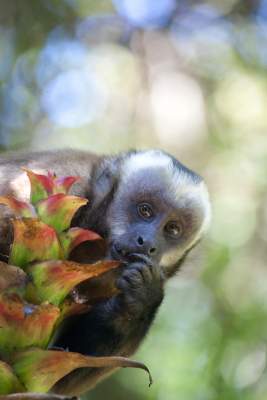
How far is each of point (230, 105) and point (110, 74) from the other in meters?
1.51

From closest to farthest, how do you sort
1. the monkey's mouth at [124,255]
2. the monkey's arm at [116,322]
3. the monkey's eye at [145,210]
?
the monkey's arm at [116,322], the monkey's mouth at [124,255], the monkey's eye at [145,210]

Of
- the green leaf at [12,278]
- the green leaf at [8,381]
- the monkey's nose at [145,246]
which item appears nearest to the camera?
the green leaf at [8,381]

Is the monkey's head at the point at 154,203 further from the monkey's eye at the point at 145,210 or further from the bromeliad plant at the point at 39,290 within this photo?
the bromeliad plant at the point at 39,290

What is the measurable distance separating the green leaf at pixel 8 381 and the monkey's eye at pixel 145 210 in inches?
97.3

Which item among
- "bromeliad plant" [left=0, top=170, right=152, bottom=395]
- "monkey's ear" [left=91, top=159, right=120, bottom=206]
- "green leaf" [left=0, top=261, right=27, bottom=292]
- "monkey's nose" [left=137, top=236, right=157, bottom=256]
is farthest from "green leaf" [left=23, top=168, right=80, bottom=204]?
"monkey's ear" [left=91, top=159, right=120, bottom=206]

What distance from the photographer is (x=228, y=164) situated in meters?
8.55

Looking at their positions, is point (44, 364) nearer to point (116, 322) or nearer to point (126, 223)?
point (116, 322)

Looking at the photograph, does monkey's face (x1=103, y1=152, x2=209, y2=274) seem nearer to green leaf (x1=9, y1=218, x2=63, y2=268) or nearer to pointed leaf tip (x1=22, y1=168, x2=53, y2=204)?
pointed leaf tip (x1=22, y1=168, x2=53, y2=204)

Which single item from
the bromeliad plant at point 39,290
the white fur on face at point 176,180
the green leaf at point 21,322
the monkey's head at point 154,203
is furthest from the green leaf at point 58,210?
the white fur on face at point 176,180

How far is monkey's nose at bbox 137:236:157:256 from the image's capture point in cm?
380

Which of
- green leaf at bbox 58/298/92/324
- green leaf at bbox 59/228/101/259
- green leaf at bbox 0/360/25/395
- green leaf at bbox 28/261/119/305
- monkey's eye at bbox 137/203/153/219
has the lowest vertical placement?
monkey's eye at bbox 137/203/153/219

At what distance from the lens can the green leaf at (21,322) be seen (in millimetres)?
1788

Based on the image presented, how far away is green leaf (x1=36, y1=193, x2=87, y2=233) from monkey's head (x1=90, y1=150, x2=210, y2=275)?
191 cm

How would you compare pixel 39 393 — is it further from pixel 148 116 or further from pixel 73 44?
pixel 73 44
